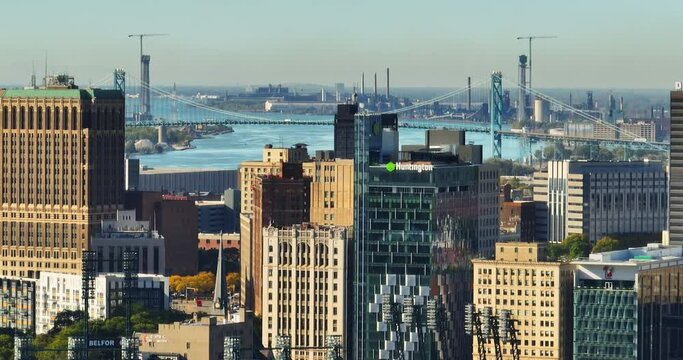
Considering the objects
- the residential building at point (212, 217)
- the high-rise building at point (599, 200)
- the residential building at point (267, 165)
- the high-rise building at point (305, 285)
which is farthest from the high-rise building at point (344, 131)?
the residential building at point (212, 217)

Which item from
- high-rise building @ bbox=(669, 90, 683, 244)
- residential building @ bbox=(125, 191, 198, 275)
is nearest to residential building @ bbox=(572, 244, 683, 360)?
high-rise building @ bbox=(669, 90, 683, 244)

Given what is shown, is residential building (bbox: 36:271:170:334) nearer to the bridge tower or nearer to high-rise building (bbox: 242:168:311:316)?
high-rise building (bbox: 242:168:311:316)

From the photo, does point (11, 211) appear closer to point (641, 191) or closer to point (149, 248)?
point (149, 248)

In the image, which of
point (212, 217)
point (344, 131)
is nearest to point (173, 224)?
point (344, 131)

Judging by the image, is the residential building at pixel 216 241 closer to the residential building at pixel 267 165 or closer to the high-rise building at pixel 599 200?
the residential building at pixel 267 165

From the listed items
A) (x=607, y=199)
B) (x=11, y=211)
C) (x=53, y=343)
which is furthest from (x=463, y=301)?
(x=607, y=199)

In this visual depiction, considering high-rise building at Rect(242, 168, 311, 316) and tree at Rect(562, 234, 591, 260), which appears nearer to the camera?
high-rise building at Rect(242, 168, 311, 316)
